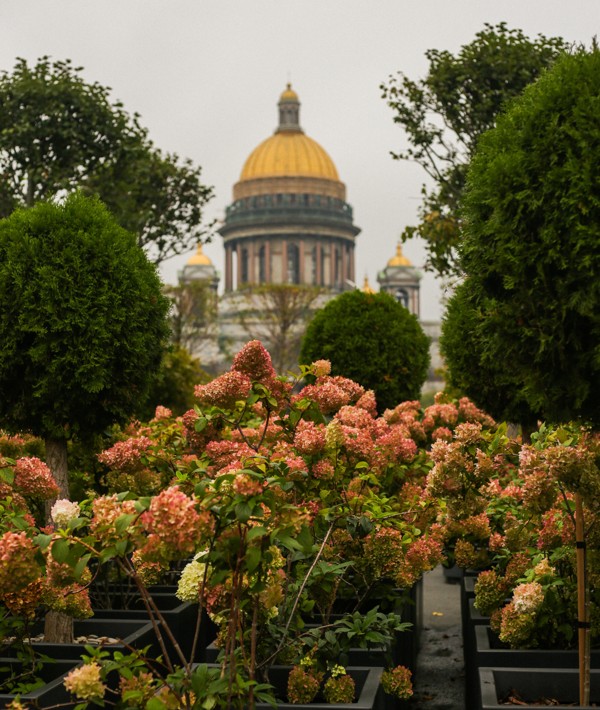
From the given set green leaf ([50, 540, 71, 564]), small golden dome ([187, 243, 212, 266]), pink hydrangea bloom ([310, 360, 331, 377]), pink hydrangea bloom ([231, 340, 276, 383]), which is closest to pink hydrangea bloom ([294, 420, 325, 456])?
pink hydrangea bloom ([231, 340, 276, 383])

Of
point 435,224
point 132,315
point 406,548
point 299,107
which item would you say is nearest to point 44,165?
point 435,224

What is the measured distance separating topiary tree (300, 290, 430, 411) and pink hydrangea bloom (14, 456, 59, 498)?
26.4 ft

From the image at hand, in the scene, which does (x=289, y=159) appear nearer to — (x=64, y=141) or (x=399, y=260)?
(x=399, y=260)

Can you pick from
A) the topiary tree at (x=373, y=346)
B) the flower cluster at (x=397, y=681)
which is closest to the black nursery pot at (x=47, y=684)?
the flower cluster at (x=397, y=681)

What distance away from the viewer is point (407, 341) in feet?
43.2

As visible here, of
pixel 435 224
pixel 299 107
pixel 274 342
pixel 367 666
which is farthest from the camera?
pixel 299 107

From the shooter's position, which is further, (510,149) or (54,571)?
(510,149)

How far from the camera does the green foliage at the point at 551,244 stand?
3.77m

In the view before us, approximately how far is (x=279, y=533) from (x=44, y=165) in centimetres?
1805

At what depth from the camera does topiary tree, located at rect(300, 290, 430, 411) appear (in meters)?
12.9

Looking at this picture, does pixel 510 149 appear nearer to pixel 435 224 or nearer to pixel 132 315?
pixel 132 315

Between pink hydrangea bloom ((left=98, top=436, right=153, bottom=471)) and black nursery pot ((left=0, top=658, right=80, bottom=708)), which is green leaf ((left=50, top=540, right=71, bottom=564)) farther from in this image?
pink hydrangea bloom ((left=98, top=436, right=153, bottom=471))

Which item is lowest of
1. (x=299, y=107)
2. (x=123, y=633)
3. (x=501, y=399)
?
(x=123, y=633)

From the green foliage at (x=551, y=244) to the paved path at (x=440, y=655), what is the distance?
10.1 feet
